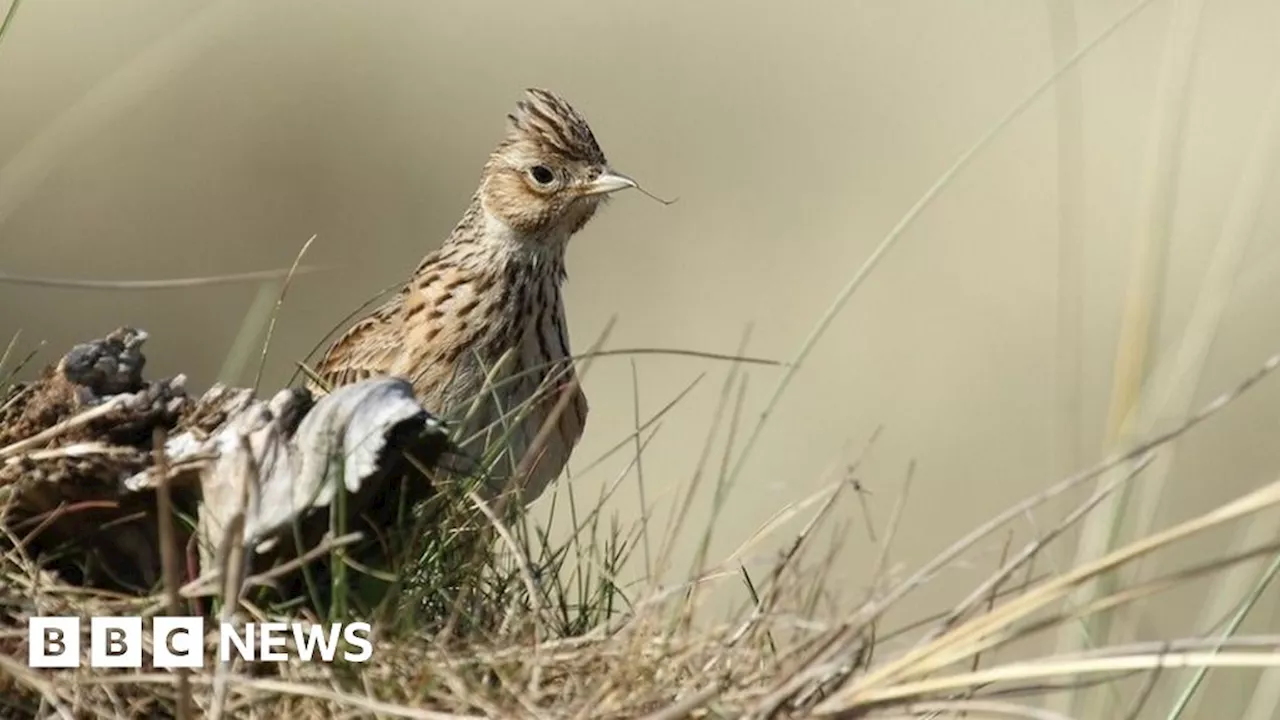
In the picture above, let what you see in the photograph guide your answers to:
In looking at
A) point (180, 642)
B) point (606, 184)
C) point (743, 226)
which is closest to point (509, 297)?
point (606, 184)

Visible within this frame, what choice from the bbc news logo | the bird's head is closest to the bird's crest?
the bird's head

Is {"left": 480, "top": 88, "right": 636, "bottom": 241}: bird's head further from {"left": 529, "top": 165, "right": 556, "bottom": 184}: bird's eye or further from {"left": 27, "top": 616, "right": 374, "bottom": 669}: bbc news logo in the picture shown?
{"left": 27, "top": 616, "right": 374, "bottom": 669}: bbc news logo

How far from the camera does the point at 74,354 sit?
2.74 metres

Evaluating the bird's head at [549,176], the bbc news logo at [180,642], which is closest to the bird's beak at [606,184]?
the bird's head at [549,176]

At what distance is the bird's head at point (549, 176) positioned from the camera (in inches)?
190

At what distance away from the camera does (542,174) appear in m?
4.84

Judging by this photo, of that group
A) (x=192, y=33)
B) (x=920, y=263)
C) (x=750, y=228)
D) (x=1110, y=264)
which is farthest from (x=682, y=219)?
(x=192, y=33)

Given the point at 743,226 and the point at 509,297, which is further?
the point at 743,226

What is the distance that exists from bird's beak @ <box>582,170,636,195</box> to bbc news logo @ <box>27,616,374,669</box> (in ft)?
8.13

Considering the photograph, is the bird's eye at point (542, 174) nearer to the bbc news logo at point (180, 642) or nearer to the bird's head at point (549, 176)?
the bird's head at point (549, 176)

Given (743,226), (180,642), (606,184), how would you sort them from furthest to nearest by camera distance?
(743,226) → (606,184) → (180,642)

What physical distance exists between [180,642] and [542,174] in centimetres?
264

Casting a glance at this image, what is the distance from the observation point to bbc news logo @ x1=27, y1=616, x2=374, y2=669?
2.27 meters

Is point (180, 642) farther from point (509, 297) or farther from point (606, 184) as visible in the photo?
point (606, 184)
